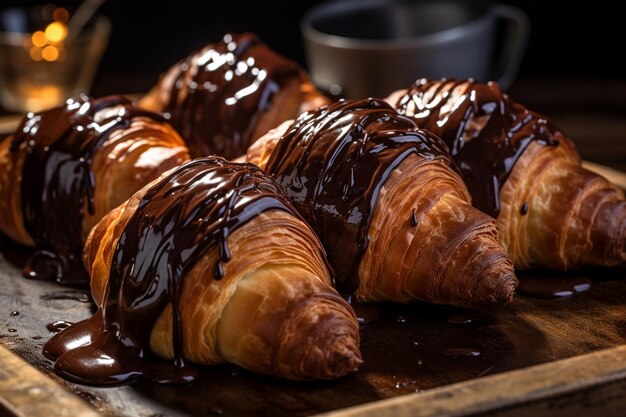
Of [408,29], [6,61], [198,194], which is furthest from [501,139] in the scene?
[6,61]

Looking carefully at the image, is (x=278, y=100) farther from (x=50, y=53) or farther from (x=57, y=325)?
(x=50, y=53)

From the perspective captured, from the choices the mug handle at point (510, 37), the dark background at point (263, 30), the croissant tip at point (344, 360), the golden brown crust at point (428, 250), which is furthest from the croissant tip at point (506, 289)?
the dark background at point (263, 30)

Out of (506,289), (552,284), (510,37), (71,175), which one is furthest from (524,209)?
(510,37)

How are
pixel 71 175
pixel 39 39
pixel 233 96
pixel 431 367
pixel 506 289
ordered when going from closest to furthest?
pixel 431 367, pixel 506 289, pixel 71 175, pixel 233 96, pixel 39 39

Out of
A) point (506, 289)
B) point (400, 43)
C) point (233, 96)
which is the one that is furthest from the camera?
point (400, 43)

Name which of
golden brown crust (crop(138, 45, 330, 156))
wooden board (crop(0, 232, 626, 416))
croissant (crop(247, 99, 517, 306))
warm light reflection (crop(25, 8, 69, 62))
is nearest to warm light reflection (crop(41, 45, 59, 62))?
warm light reflection (crop(25, 8, 69, 62))

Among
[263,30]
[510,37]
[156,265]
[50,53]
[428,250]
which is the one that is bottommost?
[263,30]
